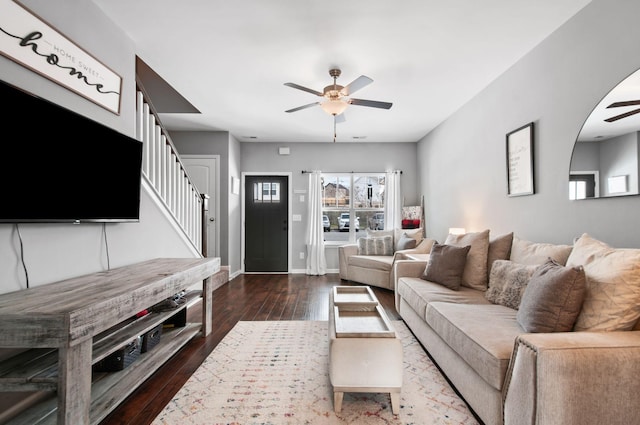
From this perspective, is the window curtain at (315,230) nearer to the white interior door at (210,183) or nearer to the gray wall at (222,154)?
the gray wall at (222,154)

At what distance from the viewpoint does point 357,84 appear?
2881mm

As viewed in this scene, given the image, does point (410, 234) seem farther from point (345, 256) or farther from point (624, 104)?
point (624, 104)

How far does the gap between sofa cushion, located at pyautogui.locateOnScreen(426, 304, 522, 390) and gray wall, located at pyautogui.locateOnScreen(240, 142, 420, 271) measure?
13.8 ft

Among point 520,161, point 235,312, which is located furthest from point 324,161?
point 520,161

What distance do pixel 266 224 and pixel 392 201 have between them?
2572mm

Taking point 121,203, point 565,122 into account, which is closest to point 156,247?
point 121,203

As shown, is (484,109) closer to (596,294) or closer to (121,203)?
(596,294)

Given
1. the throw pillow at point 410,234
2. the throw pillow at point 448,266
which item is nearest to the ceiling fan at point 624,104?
the throw pillow at point 448,266

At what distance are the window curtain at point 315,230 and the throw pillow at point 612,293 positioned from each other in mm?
4772

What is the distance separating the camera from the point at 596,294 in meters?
1.59

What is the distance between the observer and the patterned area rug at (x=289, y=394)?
5.77 feet

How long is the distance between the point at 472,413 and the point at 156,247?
2.87 m

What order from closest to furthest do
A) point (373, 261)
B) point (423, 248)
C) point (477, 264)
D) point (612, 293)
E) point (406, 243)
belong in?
point (612, 293)
point (477, 264)
point (423, 248)
point (373, 261)
point (406, 243)

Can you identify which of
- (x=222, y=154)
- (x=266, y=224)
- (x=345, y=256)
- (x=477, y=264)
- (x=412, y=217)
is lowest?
(x=345, y=256)
